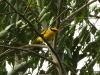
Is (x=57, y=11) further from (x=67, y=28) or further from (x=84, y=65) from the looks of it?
(x=84, y=65)

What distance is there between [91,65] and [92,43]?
27 centimetres

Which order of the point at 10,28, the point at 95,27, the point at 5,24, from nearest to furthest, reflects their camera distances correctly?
→ the point at 10,28 < the point at 5,24 < the point at 95,27

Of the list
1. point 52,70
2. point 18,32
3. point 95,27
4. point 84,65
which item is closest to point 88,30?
point 95,27

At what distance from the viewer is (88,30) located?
3.37 meters

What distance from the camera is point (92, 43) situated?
10.5ft

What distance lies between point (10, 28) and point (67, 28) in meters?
0.67

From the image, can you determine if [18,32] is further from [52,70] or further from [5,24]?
[52,70]

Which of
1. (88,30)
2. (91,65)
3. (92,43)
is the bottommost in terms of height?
(91,65)

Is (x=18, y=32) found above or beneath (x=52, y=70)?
above

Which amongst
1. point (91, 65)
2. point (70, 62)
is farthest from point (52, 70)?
point (91, 65)

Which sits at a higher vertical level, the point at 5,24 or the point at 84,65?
the point at 5,24

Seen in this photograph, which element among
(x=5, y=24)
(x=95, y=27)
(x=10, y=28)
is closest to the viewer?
(x=10, y=28)

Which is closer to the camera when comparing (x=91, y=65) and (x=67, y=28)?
(x=91, y=65)

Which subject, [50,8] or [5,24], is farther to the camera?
[5,24]
